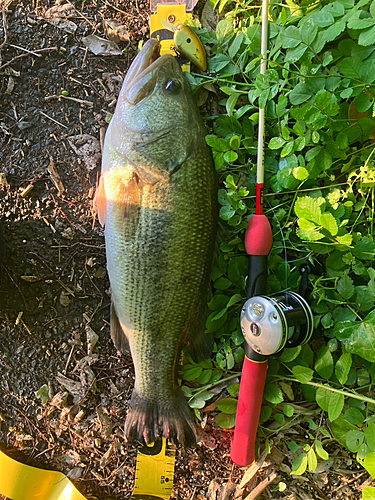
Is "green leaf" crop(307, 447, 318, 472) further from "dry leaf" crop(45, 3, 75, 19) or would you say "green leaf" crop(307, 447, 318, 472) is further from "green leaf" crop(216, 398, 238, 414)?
"dry leaf" crop(45, 3, 75, 19)

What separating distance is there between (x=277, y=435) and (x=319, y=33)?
1.71 m

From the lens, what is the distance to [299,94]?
4.19 feet

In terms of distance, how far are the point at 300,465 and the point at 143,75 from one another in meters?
1.77

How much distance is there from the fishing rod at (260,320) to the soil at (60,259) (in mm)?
438

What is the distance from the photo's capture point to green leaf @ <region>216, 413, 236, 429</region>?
4.73 ft

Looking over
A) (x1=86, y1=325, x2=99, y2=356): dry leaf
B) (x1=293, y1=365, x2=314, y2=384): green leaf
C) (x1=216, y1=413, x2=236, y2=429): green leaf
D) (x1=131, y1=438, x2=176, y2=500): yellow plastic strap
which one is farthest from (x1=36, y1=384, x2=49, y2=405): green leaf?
(x1=293, y1=365, x2=314, y2=384): green leaf

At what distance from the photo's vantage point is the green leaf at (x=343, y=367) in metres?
1.26

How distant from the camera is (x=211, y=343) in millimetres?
1444

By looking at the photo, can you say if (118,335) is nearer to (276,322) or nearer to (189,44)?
(276,322)

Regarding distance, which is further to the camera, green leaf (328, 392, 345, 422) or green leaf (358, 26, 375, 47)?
green leaf (328, 392, 345, 422)

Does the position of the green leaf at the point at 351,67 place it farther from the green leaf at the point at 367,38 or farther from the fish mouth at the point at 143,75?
the fish mouth at the point at 143,75

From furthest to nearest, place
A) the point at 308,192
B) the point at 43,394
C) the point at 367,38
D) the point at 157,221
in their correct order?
the point at 43,394 < the point at 308,192 < the point at 157,221 < the point at 367,38

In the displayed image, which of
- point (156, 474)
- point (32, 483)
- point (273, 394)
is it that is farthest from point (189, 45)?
point (32, 483)

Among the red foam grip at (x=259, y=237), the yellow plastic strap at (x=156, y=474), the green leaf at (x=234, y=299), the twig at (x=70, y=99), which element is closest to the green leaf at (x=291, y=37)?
the red foam grip at (x=259, y=237)
